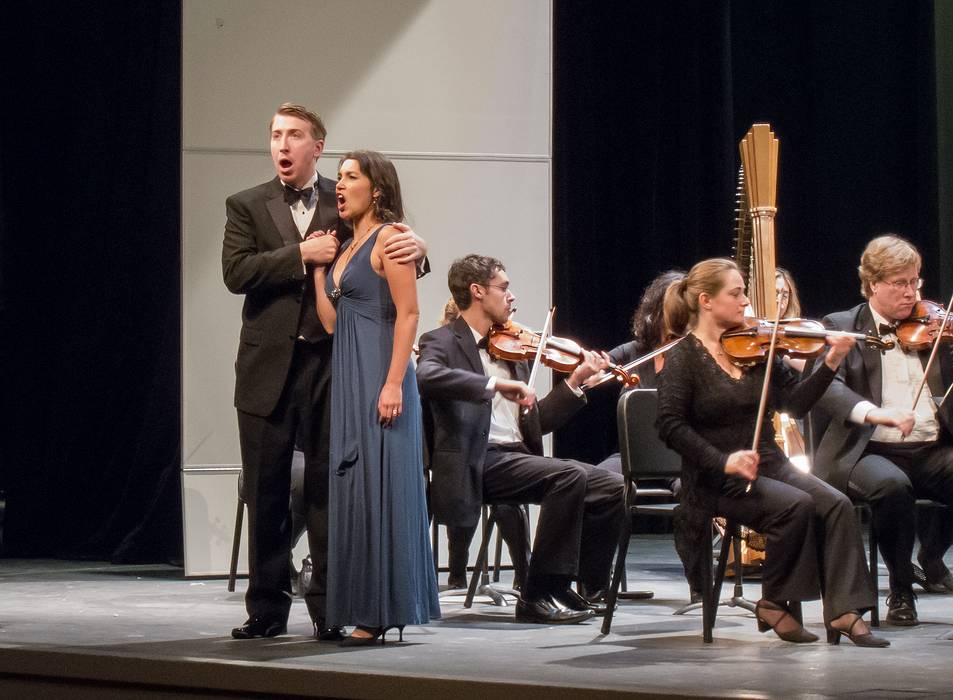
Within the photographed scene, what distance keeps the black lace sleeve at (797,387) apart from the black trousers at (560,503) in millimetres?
707

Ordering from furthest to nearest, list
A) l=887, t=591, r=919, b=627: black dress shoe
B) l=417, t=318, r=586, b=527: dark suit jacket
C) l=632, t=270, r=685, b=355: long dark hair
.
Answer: l=632, t=270, r=685, b=355: long dark hair < l=417, t=318, r=586, b=527: dark suit jacket < l=887, t=591, r=919, b=627: black dress shoe

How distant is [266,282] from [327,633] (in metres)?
0.93

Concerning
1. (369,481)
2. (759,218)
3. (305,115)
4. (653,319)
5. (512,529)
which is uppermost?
(305,115)

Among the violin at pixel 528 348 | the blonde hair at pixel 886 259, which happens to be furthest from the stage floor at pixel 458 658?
the blonde hair at pixel 886 259

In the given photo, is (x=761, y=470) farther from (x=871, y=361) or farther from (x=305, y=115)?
(x=305, y=115)

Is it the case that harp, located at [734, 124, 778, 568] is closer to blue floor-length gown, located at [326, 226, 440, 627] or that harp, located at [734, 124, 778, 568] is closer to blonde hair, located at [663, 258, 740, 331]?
blonde hair, located at [663, 258, 740, 331]

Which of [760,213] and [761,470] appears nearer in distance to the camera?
[761,470]

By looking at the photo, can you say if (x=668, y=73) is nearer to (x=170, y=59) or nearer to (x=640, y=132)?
(x=640, y=132)

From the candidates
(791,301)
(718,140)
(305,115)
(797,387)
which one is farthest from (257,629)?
(718,140)

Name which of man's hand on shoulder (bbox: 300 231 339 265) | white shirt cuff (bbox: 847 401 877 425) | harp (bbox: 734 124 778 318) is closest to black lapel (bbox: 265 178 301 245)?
man's hand on shoulder (bbox: 300 231 339 265)

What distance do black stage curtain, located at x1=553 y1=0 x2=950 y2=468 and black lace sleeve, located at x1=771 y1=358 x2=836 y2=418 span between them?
285cm

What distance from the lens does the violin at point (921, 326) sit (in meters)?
4.45

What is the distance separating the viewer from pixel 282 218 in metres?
3.94

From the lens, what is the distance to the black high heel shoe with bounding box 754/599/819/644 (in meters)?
3.81
